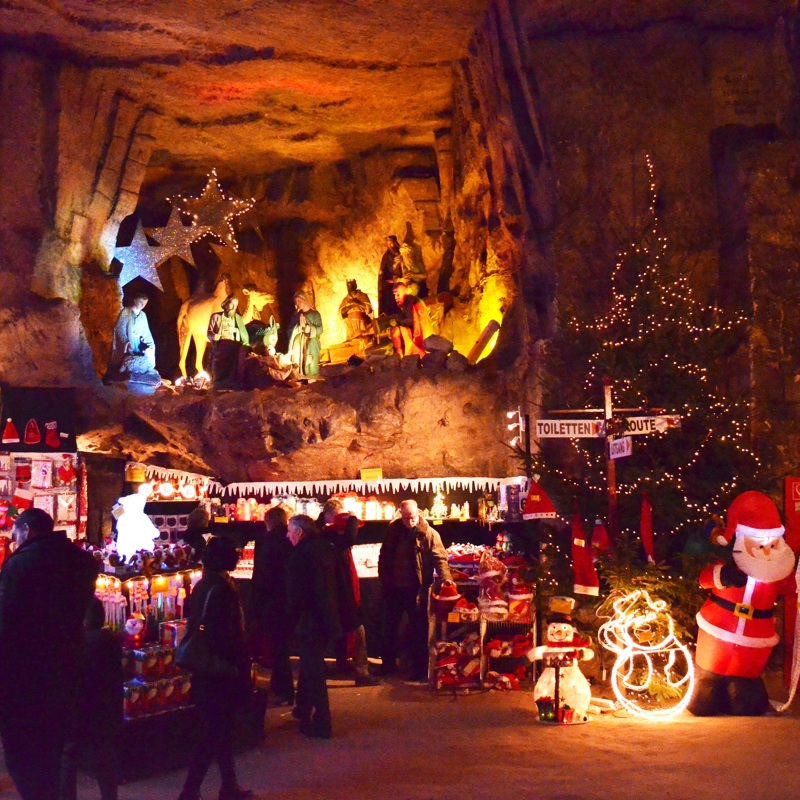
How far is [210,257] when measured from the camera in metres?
18.1

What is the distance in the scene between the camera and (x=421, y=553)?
9.73 meters

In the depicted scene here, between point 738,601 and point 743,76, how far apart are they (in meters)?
7.26

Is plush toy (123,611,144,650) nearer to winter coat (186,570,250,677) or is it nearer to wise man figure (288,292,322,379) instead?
winter coat (186,570,250,677)

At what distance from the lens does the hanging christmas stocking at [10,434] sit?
1186cm

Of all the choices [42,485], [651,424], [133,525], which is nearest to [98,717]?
[133,525]

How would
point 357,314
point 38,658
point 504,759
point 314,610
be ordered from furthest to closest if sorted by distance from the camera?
point 357,314 → point 314,610 → point 504,759 → point 38,658

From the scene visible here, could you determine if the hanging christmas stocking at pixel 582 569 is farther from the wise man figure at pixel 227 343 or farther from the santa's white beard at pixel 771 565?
the wise man figure at pixel 227 343

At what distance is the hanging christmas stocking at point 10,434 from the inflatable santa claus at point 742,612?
27.6 feet

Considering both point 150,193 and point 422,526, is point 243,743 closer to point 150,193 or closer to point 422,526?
point 422,526

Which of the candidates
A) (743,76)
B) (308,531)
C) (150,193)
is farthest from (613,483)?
(150,193)

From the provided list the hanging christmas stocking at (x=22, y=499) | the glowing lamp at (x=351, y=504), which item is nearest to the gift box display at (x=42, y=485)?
the hanging christmas stocking at (x=22, y=499)

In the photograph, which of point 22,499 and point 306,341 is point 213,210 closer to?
point 306,341

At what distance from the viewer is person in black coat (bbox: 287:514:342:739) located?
22.7ft

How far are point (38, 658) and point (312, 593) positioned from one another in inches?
102
